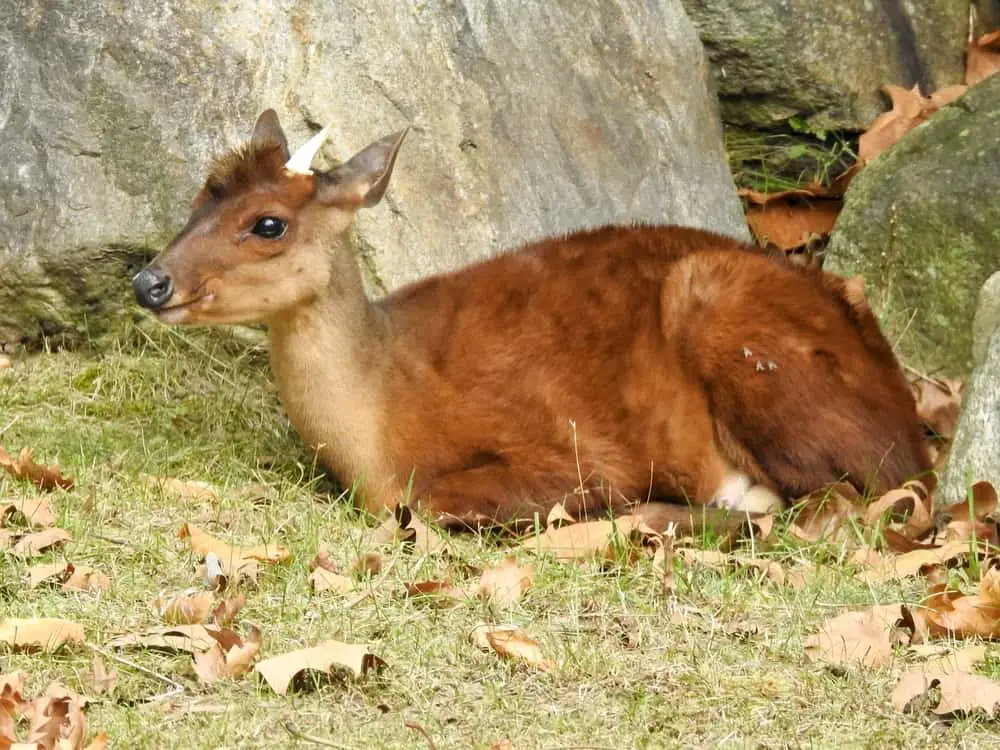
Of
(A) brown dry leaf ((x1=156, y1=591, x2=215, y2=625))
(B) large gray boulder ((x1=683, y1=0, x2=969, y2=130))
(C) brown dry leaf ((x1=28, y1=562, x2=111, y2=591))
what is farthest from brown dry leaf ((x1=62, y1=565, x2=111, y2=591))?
(B) large gray boulder ((x1=683, y1=0, x2=969, y2=130))

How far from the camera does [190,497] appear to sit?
237 inches

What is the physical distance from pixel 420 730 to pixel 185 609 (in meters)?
0.93

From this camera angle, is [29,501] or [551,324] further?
[551,324]

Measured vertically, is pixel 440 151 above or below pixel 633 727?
above

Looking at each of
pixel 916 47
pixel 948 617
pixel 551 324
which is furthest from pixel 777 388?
pixel 916 47

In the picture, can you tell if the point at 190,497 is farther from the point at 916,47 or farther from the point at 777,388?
the point at 916,47

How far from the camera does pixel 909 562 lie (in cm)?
526

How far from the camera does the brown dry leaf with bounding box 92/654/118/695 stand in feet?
14.0

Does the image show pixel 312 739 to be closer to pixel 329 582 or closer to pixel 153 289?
pixel 329 582

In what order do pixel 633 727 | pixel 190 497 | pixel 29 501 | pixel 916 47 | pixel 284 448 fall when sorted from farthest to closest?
1. pixel 916 47
2. pixel 284 448
3. pixel 190 497
4. pixel 29 501
5. pixel 633 727

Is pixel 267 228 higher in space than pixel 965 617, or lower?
higher

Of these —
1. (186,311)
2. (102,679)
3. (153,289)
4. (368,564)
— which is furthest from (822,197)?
(102,679)

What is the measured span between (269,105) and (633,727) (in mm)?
3599

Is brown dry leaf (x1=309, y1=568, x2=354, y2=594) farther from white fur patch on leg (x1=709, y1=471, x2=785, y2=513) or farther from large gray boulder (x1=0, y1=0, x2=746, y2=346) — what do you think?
large gray boulder (x1=0, y1=0, x2=746, y2=346)
